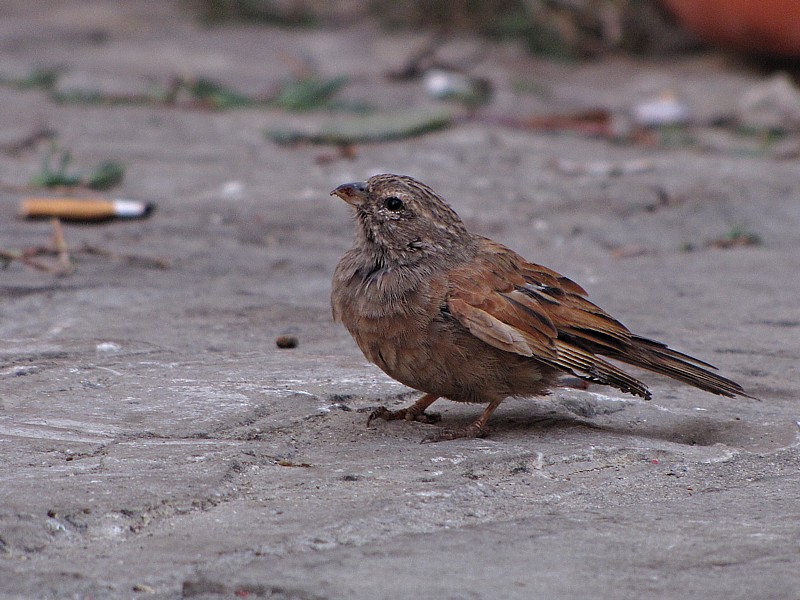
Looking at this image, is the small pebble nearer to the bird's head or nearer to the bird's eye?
the bird's head

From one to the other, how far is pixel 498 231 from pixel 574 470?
3.07 meters

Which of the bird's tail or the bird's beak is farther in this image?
the bird's beak

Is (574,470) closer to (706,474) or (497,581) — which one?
(706,474)

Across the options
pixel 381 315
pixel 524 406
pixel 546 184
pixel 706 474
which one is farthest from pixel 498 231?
pixel 706 474

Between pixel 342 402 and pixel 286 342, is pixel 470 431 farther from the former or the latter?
pixel 286 342

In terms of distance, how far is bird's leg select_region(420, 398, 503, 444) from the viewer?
367cm

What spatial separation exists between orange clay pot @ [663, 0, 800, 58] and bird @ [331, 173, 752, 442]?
617 cm

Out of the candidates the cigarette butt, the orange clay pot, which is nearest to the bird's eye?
the cigarette butt

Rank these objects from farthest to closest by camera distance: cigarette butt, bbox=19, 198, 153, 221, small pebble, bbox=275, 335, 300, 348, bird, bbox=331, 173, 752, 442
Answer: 1. cigarette butt, bbox=19, 198, 153, 221
2. small pebble, bbox=275, 335, 300, 348
3. bird, bbox=331, 173, 752, 442

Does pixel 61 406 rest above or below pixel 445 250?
below

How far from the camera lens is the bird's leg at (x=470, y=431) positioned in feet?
12.0

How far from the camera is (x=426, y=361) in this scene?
362 centimetres

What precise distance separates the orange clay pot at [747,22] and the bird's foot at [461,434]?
660cm

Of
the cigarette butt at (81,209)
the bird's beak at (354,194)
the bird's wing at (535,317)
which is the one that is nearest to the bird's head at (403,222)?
the bird's beak at (354,194)
